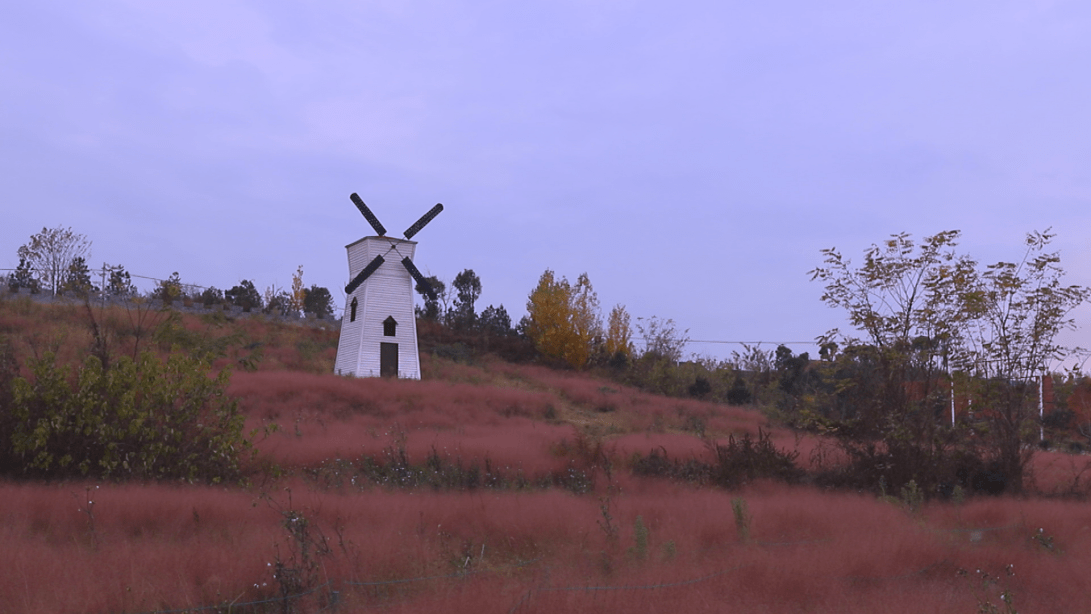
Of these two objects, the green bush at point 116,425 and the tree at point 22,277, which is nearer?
the green bush at point 116,425

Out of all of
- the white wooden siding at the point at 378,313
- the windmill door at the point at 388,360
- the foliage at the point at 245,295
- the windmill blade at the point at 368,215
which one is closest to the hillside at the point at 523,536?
the white wooden siding at the point at 378,313

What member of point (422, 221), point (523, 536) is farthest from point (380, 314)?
point (523, 536)

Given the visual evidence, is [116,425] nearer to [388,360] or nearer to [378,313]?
[388,360]

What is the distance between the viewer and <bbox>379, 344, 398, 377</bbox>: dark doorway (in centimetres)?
3306

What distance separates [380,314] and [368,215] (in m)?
6.93

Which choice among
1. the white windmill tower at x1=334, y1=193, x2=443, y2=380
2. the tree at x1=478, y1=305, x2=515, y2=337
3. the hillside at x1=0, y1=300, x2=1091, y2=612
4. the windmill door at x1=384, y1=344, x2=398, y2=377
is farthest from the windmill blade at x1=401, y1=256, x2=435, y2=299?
the hillside at x1=0, y1=300, x2=1091, y2=612

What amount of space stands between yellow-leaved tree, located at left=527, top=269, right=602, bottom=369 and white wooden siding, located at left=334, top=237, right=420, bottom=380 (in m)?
10.9

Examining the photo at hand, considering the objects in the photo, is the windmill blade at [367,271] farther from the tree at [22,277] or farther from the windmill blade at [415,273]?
the tree at [22,277]

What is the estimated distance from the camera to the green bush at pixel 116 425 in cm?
1088

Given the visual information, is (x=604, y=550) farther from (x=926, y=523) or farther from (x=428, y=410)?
(x=428, y=410)

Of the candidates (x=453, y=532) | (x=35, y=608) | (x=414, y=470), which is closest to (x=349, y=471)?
(x=414, y=470)

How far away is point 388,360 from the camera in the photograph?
3322cm

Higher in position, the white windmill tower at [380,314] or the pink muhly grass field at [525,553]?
the white windmill tower at [380,314]

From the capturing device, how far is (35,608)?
5773 mm
